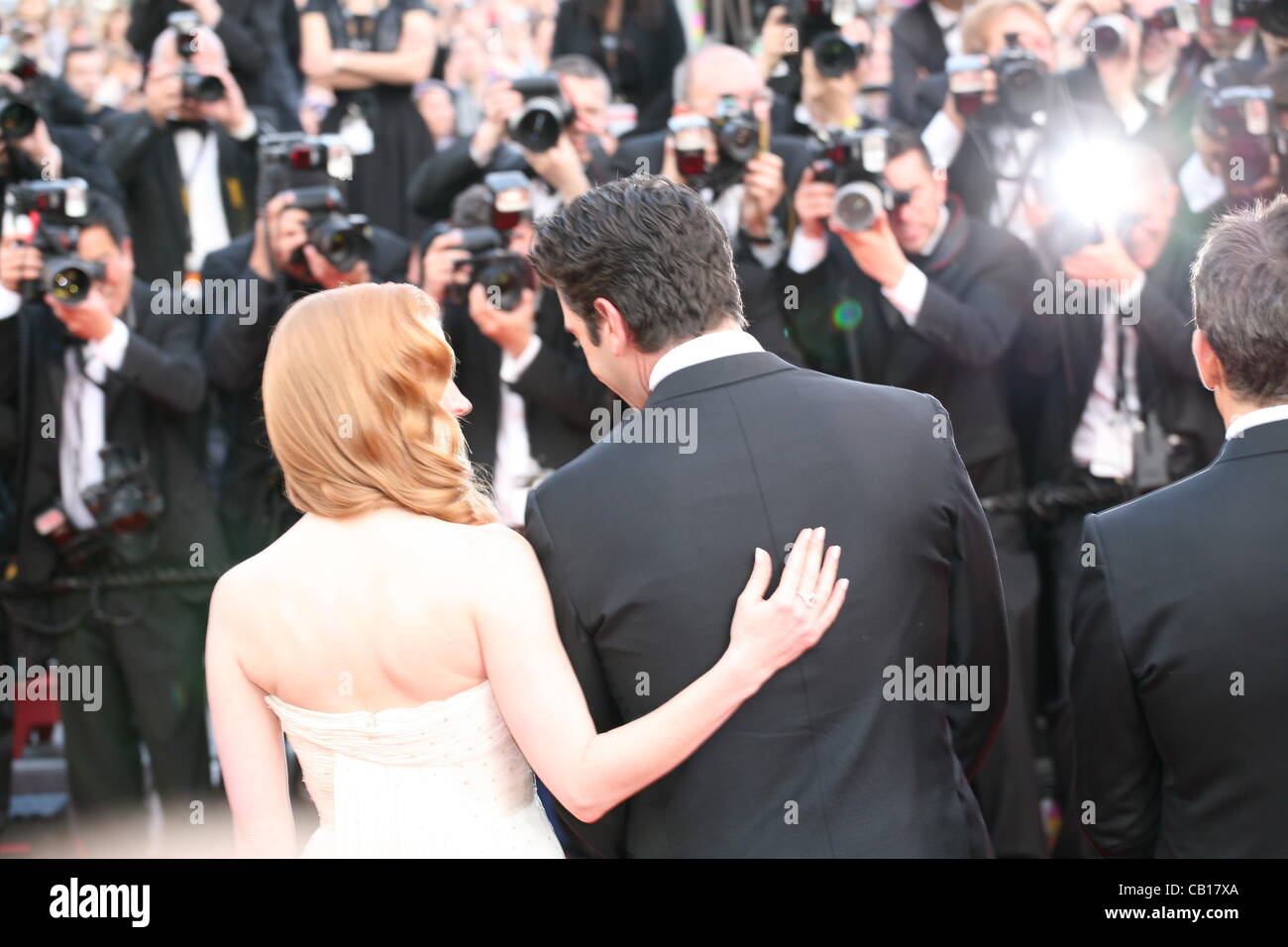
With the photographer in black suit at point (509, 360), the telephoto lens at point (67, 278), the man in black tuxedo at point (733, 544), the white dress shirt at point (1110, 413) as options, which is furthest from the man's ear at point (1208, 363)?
the telephoto lens at point (67, 278)

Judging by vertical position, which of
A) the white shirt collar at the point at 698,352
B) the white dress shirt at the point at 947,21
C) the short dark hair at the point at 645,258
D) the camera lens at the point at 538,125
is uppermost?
the white dress shirt at the point at 947,21

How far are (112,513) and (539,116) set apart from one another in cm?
163

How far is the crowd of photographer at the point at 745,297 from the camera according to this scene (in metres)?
3.93

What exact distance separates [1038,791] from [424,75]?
337cm

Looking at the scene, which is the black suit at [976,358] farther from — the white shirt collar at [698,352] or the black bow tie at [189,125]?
the black bow tie at [189,125]

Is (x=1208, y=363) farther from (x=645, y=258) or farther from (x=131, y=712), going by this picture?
(x=131, y=712)

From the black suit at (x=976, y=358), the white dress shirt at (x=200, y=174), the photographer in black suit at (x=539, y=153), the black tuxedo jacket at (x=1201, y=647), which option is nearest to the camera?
the black tuxedo jacket at (x=1201, y=647)

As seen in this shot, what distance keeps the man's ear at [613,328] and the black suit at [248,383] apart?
2.31 metres

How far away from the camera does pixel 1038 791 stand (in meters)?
3.81

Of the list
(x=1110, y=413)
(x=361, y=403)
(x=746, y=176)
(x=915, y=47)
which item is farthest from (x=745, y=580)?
(x=915, y=47)

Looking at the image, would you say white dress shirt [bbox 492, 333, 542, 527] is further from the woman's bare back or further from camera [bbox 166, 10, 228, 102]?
the woman's bare back

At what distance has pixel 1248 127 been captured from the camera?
3.87 metres
